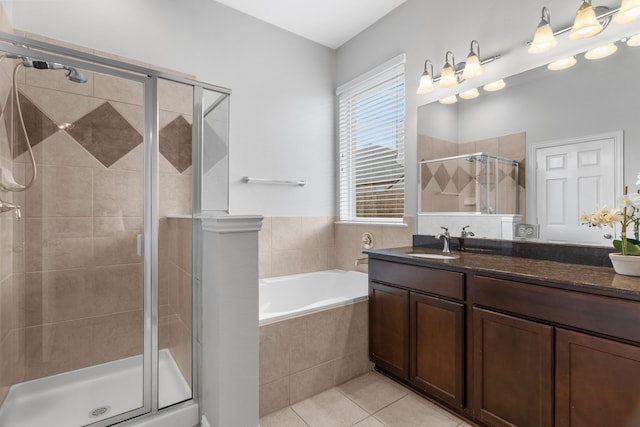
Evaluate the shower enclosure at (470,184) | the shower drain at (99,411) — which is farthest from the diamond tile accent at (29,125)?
the shower enclosure at (470,184)

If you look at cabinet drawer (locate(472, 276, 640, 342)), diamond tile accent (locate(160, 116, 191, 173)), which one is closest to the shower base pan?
diamond tile accent (locate(160, 116, 191, 173))

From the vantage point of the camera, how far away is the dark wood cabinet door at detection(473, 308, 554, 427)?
1302mm

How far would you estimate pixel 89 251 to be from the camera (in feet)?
5.79

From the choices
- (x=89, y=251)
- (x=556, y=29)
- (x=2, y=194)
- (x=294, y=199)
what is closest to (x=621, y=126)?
(x=556, y=29)

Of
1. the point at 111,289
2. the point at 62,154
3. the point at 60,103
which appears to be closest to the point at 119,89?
the point at 60,103

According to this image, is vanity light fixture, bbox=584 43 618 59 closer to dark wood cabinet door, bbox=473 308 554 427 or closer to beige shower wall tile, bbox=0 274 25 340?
dark wood cabinet door, bbox=473 308 554 427

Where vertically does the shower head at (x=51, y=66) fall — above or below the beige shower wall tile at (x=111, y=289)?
above

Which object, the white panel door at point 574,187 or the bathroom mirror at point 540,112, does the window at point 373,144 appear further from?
the white panel door at point 574,187

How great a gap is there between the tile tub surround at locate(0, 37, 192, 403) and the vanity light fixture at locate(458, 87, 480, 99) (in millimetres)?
1854

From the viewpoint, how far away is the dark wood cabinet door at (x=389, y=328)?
75.0 inches

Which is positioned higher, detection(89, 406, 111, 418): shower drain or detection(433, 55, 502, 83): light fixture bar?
detection(433, 55, 502, 83): light fixture bar

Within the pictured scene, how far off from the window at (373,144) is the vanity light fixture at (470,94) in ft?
1.76

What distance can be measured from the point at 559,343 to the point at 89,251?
234 centimetres

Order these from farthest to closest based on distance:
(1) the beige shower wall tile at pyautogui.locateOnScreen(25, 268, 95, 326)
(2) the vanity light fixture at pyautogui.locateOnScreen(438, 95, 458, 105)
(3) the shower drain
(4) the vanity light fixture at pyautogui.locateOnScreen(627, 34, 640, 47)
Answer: (2) the vanity light fixture at pyautogui.locateOnScreen(438, 95, 458, 105) < (1) the beige shower wall tile at pyautogui.locateOnScreen(25, 268, 95, 326) < (4) the vanity light fixture at pyautogui.locateOnScreen(627, 34, 640, 47) < (3) the shower drain
